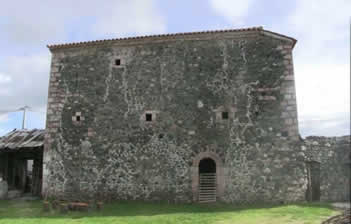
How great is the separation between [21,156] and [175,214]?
34.8ft

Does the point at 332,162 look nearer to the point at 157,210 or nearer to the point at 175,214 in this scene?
the point at 175,214

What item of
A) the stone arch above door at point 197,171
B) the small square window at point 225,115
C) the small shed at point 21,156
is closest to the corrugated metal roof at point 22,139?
the small shed at point 21,156

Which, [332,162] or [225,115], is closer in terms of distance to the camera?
[225,115]

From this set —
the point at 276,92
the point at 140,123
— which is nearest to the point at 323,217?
the point at 276,92

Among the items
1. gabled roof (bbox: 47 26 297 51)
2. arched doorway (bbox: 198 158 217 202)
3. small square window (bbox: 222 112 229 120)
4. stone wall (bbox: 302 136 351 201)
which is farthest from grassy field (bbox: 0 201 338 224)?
gabled roof (bbox: 47 26 297 51)

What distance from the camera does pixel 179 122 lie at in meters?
11.3

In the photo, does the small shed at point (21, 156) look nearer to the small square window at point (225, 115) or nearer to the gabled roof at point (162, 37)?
the gabled roof at point (162, 37)

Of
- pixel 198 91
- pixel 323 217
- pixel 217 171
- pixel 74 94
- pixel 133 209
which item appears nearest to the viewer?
pixel 323 217

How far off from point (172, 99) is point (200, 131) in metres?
1.66

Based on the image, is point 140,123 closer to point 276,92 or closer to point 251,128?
point 251,128

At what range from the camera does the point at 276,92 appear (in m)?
11.0

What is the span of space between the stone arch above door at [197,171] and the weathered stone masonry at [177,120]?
0.04 metres

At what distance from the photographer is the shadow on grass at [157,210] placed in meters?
8.95

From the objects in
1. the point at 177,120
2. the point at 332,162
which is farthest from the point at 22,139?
the point at 332,162
